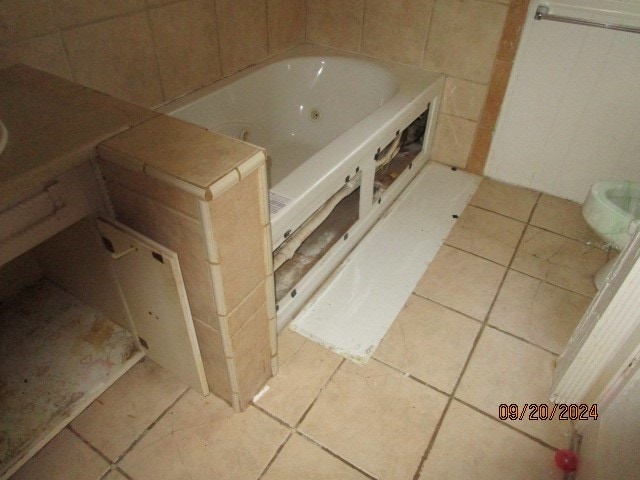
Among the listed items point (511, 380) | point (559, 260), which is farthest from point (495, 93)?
point (511, 380)

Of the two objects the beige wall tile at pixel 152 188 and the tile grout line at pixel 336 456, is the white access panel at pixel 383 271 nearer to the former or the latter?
the tile grout line at pixel 336 456

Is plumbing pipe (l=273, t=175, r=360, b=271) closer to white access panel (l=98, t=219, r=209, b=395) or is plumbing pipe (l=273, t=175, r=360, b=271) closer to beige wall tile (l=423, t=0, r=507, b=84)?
white access panel (l=98, t=219, r=209, b=395)

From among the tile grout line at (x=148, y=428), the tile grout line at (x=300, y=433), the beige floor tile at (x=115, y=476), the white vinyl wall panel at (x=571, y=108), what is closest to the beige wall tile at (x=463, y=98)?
the white vinyl wall panel at (x=571, y=108)

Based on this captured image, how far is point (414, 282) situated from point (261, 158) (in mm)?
904

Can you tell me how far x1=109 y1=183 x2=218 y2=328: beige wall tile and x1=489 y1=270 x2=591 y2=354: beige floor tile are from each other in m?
0.95

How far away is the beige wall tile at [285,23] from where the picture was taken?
1.85 metres

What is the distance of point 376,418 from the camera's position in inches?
45.2

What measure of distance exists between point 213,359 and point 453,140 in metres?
1.53

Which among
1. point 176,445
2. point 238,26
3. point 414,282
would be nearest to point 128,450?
point 176,445

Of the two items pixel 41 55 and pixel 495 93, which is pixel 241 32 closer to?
pixel 41 55

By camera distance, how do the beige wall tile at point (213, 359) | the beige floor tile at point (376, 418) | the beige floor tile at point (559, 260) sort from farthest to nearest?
the beige floor tile at point (559, 260) → the beige floor tile at point (376, 418) → the beige wall tile at point (213, 359)

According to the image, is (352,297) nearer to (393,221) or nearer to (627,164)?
(393,221)

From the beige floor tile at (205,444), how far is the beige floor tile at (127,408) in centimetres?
3
